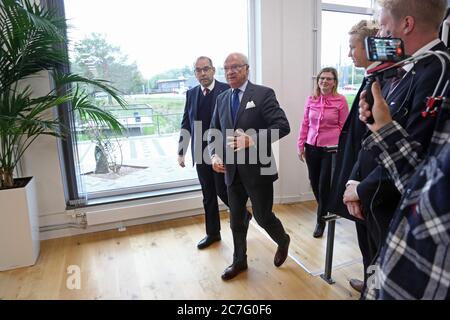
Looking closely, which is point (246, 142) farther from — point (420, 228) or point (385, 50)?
point (420, 228)

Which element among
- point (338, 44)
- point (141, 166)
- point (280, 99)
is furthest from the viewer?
point (338, 44)

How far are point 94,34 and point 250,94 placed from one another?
1.79m

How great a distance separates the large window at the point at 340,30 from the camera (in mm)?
3600

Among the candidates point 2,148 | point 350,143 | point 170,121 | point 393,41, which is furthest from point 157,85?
point 393,41

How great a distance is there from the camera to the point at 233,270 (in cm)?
222

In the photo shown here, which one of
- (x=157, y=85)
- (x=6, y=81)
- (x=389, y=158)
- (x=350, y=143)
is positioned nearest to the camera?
(x=389, y=158)

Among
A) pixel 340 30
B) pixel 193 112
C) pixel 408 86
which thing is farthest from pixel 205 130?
pixel 340 30

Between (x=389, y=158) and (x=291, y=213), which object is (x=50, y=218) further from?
(x=389, y=158)

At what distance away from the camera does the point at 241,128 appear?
2049mm

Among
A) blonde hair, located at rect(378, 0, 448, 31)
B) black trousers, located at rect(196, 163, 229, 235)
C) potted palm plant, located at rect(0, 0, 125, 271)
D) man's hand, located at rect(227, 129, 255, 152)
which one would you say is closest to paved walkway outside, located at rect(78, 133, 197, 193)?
potted palm plant, located at rect(0, 0, 125, 271)

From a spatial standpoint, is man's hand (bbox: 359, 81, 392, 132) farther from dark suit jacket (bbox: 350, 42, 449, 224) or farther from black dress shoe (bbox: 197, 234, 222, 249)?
black dress shoe (bbox: 197, 234, 222, 249)

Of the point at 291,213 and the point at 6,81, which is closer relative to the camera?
the point at 6,81

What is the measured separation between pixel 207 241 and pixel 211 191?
44cm

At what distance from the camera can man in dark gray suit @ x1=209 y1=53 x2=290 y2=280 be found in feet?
6.56
